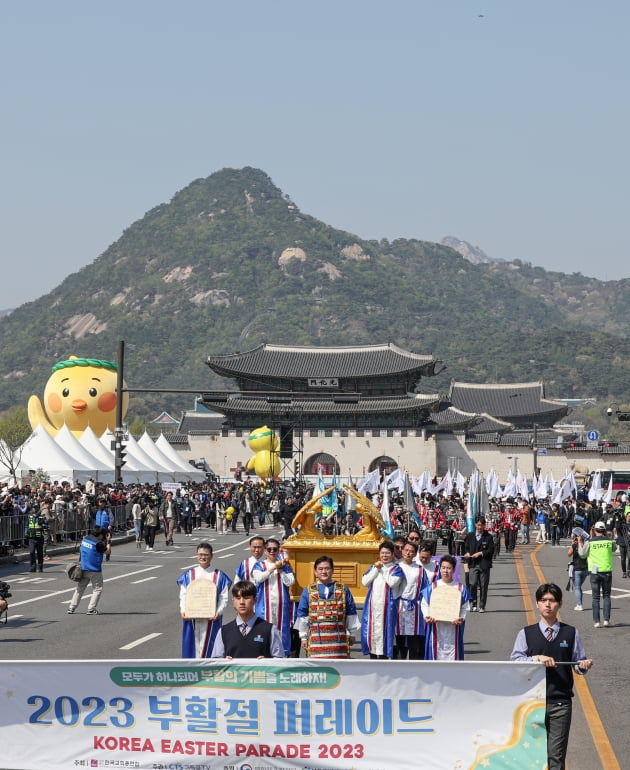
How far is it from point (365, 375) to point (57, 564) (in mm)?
70220

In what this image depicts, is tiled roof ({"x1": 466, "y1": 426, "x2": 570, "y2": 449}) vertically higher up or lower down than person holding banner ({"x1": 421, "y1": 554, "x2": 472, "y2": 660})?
higher up

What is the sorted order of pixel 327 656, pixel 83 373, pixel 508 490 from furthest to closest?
1. pixel 83 373
2. pixel 508 490
3. pixel 327 656

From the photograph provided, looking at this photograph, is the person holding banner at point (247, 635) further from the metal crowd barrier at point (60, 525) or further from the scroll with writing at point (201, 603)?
the metal crowd barrier at point (60, 525)

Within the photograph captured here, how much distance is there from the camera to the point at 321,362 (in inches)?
4038

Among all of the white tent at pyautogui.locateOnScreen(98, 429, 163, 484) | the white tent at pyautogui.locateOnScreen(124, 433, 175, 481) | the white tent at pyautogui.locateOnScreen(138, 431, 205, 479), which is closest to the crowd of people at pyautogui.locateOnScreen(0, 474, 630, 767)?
the white tent at pyautogui.locateOnScreen(98, 429, 163, 484)

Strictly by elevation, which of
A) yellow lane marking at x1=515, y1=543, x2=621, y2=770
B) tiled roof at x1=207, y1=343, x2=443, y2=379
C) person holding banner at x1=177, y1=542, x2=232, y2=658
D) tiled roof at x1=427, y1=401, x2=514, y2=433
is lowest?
yellow lane marking at x1=515, y1=543, x2=621, y2=770

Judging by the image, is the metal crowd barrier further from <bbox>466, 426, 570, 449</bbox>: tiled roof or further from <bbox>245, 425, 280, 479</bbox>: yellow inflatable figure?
<bbox>466, 426, 570, 449</bbox>: tiled roof

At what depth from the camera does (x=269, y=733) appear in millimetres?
7641

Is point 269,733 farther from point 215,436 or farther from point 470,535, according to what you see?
point 215,436

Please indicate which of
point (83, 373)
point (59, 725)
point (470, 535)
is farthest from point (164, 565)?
point (83, 373)

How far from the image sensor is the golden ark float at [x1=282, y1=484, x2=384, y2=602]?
52.2ft

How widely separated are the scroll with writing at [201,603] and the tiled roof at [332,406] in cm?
8386

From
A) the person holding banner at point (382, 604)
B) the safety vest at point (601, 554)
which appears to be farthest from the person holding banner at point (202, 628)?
the safety vest at point (601, 554)

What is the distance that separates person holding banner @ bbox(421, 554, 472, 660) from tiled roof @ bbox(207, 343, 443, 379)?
280ft
